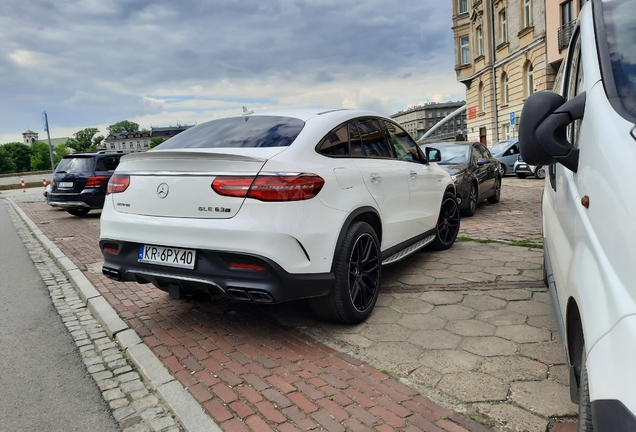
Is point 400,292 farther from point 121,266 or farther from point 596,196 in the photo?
point 596,196

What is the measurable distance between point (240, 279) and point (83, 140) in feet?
541

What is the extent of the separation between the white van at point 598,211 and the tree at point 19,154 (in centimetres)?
13593

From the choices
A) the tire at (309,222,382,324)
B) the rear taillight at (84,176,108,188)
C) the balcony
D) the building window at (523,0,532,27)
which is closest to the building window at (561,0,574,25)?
the balcony

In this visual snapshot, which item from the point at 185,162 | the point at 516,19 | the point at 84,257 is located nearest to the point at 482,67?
the point at 516,19

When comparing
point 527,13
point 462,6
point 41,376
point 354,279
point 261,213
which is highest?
point 462,6

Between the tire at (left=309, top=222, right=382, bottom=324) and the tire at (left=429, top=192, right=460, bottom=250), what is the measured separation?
7.66 ft

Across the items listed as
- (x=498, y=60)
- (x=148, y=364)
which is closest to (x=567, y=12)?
(x=498, y=60)

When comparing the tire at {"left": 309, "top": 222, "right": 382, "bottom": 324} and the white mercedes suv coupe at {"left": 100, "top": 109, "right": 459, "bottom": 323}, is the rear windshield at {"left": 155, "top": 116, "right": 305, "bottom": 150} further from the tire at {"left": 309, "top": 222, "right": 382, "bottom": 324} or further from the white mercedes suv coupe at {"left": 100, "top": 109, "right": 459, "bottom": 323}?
the tire at {"left": 309, "top": 222, "right": 382, "bottom": 324}

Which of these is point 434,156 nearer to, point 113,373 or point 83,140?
point 113,373

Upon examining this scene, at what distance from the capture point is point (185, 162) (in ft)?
11.5

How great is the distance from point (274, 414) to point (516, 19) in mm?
33295

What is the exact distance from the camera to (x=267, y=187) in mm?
3240

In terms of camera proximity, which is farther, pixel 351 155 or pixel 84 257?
pixel 84 257

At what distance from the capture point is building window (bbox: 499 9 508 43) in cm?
3316
